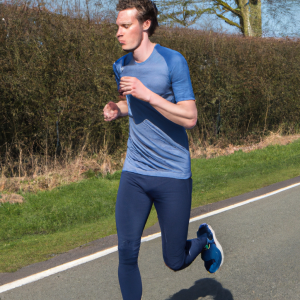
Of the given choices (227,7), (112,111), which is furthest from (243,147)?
(227,7)

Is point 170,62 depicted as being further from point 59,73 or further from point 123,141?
point 123,141

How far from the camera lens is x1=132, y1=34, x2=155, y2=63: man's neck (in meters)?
2.61

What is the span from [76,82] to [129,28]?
6.95 metres

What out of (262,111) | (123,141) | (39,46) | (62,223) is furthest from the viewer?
(262,111)

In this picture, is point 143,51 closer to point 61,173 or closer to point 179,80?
point 179,80

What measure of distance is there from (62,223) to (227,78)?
8.68 m

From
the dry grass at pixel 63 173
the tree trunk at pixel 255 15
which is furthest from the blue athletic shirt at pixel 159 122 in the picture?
the tree trunk at pixel 255 15

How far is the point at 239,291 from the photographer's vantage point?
3713mm

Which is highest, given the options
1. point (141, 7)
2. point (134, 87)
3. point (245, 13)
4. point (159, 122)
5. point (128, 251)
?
point (245, 13)

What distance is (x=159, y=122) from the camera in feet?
8.66

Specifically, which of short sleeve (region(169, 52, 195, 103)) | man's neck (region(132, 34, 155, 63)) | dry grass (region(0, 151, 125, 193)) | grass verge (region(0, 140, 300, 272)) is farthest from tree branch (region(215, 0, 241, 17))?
short sleeve (region(169, 52, 195, 103))

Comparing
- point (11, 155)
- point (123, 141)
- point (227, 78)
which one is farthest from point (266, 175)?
point (11, 155)

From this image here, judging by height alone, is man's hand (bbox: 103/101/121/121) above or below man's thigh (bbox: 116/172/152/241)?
above

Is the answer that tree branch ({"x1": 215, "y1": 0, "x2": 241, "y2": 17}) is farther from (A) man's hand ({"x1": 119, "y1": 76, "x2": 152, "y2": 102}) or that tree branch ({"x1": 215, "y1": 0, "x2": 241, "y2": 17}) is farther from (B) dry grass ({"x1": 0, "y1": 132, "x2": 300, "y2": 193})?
(A) man's hand ({"x1": 119, "y1": 76, "x2": 152, "y2": 102})
